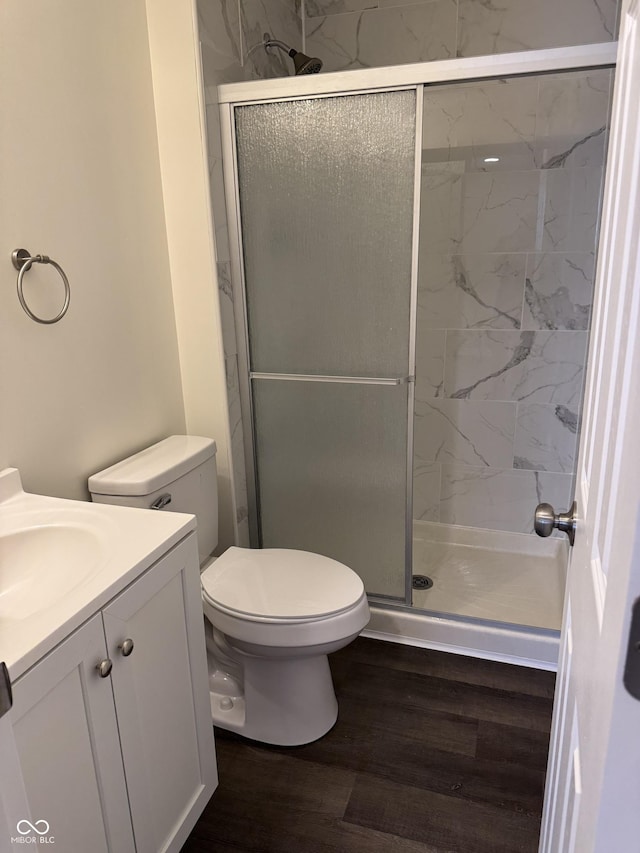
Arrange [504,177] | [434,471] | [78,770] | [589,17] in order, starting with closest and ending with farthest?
[78,770], [589,17], [504,177], [434,471]

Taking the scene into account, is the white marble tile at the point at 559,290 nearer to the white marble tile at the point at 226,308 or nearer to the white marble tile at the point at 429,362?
the white marble tile at the point at 429,362

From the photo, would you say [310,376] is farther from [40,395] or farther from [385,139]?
[40,395]

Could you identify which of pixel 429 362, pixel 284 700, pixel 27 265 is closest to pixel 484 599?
pixel 284 700

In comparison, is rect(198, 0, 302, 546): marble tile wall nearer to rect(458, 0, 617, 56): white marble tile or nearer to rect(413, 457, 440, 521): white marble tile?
rect(458, 0, 617, 56): white marble tile

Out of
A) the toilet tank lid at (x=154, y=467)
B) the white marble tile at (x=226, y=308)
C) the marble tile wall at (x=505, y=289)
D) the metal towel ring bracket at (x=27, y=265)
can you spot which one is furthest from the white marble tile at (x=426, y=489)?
the metal towel ring bracket at (x=27, y=265)

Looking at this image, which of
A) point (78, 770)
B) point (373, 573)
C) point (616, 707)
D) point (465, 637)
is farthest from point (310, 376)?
point (616, 707)

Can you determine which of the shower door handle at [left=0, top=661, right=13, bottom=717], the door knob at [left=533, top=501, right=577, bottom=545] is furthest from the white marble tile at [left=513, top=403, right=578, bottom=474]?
the shower door handle at [left=0, top=661, right=13, bottom=717]

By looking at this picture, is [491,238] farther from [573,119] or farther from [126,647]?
[126,647]

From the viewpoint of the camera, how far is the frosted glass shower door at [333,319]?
6.33ft

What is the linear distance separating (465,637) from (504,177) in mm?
1910

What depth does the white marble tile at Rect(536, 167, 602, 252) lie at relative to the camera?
2459 millimetres

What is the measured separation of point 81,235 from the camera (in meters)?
1.60

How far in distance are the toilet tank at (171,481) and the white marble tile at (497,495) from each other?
141 centimetres

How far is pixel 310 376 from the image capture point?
7.14ft
